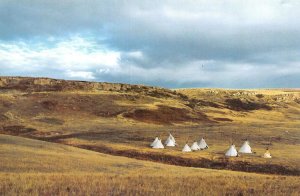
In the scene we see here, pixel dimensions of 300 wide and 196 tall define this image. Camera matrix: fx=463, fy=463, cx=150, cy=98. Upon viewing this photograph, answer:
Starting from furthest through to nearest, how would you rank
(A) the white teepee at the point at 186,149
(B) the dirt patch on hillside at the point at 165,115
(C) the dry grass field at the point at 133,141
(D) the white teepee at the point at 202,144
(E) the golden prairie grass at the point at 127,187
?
(B) the dirt patch on hillside at the point at 165,115 < (D) the white teepee at the point at 202,144 < (A) the white teepee at the point at 186,149 < (C) the dry grass field at the point at 133,141 < (E) the golden prairie grass at the point at 127,187

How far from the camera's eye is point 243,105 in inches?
5674

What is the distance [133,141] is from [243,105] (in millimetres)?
81871

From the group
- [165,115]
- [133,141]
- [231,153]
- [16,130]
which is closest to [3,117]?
[16,130]

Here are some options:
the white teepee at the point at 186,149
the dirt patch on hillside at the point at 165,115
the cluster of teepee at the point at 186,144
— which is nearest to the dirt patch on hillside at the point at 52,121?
the dirt patch on hillside at the point at 165,115

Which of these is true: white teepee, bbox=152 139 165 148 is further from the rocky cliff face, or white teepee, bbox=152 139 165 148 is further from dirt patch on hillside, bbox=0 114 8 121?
the rocky cliff face

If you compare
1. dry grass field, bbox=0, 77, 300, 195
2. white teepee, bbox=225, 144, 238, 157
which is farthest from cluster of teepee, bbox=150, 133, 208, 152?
white teepee, bbox=225, 144, 238, 157

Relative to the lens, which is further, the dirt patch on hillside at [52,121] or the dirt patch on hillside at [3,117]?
the dirt patch on hillside at [3,117]

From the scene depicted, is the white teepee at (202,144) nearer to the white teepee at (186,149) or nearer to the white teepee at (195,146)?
the white teepee at (195,146)

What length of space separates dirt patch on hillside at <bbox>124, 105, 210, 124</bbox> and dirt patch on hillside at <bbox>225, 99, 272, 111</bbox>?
31.0 metres

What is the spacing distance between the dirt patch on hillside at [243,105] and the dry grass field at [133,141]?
431 mm

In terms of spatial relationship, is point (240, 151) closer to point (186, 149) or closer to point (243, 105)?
point (186, 149)

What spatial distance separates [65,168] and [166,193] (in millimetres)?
15980

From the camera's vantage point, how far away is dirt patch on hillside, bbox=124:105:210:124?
324 feet

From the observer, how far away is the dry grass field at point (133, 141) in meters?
25.1
